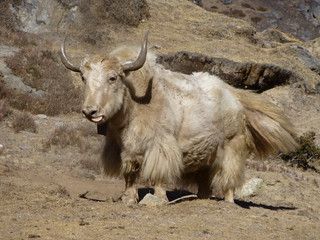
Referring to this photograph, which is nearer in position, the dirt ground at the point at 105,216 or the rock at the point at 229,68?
the dirt ground at the point at 105,216

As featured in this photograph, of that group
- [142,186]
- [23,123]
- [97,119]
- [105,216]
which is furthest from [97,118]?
[23,123]

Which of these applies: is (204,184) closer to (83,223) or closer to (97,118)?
(97,118)

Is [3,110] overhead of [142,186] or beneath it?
beneath

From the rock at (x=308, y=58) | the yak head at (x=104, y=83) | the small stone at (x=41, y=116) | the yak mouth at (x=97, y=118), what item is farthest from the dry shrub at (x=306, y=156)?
the yak mouth at (x=97, y=118)

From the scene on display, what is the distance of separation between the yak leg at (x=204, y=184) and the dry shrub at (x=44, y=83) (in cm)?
746

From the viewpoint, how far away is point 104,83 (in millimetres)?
8227

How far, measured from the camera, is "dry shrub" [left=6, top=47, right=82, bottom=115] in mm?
16922

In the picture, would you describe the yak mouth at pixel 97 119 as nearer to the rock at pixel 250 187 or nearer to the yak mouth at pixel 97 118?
the yak mouth at pixel 97 118

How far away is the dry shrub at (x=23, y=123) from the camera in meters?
15.1

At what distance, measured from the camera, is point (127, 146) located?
8555mm

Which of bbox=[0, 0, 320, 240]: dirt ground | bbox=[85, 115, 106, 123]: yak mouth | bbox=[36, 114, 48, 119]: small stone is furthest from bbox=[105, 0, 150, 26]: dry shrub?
bbox=[85, 115, 106, 123]: yak mouth

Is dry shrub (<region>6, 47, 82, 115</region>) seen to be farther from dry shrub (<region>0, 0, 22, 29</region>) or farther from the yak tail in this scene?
the yak tail

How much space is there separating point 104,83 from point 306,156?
10.9 meters

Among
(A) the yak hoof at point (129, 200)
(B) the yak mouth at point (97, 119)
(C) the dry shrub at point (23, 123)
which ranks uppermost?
(B) the yak mouth at point (97, 119)
